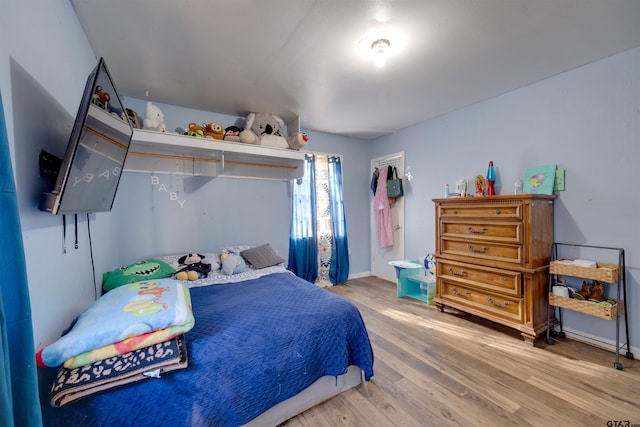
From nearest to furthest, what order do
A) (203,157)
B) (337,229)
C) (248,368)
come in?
(248,368) → (203,157) → (337,229)

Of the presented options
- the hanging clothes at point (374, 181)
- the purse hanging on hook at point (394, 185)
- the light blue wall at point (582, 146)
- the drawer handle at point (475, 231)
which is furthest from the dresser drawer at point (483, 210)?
the hanging clothes at point (374, 181)

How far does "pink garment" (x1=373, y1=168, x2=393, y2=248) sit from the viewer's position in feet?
13.1

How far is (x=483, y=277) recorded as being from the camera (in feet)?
8.14

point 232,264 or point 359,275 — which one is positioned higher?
point 232,264

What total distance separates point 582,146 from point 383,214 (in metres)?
2.33

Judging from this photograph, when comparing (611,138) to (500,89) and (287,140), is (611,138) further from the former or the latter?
(287,140)

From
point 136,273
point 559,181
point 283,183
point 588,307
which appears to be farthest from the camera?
point 283,183

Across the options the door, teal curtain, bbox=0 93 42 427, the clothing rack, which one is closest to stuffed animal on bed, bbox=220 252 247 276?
teal curtain, bbox=0 93 42 427

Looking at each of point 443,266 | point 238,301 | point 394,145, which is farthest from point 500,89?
point 238,301

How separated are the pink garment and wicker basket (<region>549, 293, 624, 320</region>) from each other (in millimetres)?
2085

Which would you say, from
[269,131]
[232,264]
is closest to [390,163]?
[269,131]

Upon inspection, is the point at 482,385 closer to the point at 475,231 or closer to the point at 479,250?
the point at 479,250

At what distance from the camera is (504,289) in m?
2.31

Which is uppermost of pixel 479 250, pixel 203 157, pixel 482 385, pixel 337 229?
pixel 203 157
